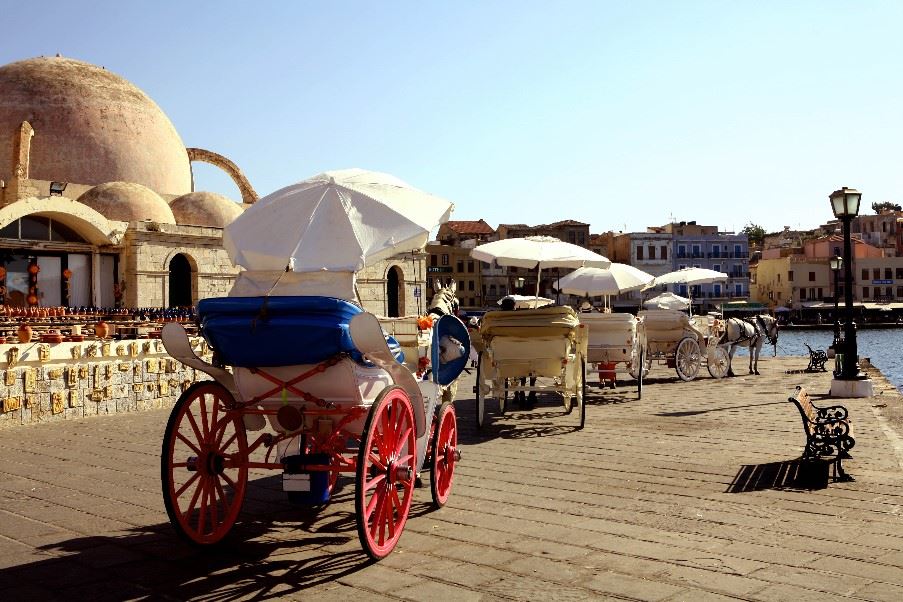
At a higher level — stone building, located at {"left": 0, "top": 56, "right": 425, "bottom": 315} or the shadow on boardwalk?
stone building, located at {"left": 0, "top": 56, "right": 425, "bottom": 315}

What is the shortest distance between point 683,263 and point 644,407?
70491mm

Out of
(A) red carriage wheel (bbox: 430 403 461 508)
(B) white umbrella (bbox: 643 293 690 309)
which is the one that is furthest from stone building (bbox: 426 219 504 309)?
(A) red carriage wheel (bbox: 430 403 461 508)

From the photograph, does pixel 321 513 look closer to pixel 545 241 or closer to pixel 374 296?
pixel 545 241

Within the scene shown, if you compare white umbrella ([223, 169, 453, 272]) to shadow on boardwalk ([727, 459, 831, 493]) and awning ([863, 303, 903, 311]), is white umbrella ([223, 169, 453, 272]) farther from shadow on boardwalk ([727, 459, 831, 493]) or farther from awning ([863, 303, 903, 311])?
awning ([863, 303, 903, 311])

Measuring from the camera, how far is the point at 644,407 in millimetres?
11898

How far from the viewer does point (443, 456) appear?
5.81 meters

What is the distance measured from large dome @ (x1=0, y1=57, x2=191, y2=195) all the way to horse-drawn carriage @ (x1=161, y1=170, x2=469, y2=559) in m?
32.8

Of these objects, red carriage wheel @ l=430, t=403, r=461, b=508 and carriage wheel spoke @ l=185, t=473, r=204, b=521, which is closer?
carriage wheel spoke @ l=185, t=473, r=204, b=521

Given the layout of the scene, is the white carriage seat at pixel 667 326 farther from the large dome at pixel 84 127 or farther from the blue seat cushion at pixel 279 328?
the large dome at pixel 84 127

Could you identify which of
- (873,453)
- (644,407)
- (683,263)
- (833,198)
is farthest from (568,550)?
(683,263)

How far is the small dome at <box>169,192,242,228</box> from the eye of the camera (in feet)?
115

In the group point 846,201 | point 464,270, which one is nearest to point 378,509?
point 846,201

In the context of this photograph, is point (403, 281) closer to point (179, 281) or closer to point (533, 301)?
Result: point (179, 281)

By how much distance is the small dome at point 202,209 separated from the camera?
35.1 metres
